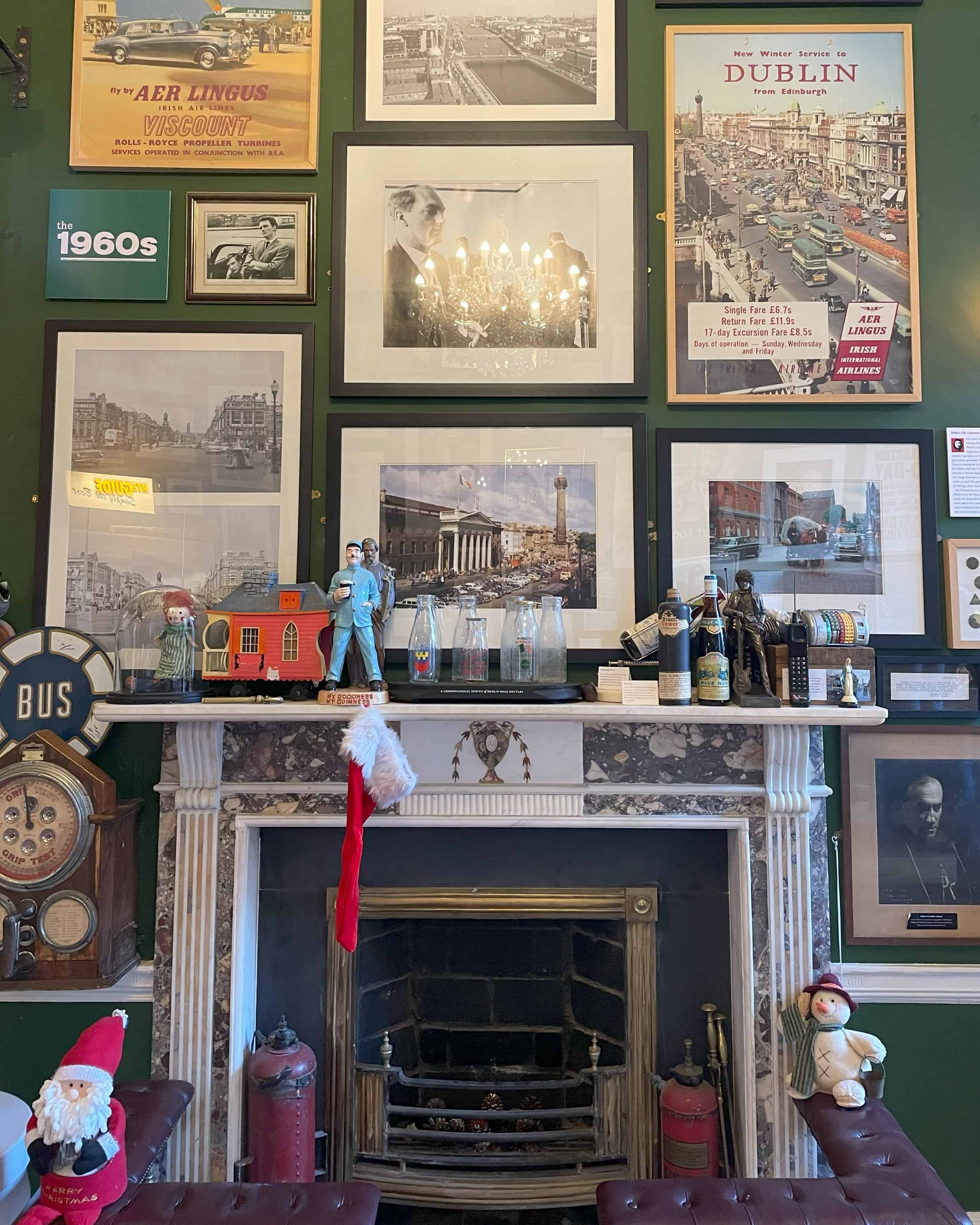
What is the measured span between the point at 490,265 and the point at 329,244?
0.48 m

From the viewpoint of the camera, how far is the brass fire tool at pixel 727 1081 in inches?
84.8

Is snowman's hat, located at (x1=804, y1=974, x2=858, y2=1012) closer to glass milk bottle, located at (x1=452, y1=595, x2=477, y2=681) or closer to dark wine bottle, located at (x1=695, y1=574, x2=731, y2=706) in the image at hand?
dark wine bottle, located at (x1=695, y1=574, x2=731, y2=706)

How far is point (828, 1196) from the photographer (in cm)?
166

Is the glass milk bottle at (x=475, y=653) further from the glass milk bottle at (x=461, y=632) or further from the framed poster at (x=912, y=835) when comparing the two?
the framed poster at (x=912, y=835)

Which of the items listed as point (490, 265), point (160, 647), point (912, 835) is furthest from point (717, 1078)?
point (490, 265)

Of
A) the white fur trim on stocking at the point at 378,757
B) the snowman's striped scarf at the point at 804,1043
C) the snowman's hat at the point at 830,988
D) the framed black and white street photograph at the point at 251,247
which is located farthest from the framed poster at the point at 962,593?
the framed black and white street photograph at the point at 251,247

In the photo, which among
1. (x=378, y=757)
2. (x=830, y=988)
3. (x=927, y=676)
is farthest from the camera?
(x=927, y=676)

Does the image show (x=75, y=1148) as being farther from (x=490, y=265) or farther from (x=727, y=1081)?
(x=490, y=265)

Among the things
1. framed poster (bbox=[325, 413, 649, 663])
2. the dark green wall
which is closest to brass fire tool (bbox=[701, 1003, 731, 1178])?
the dark green wall

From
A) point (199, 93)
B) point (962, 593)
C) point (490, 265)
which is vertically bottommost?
point (962, 593)

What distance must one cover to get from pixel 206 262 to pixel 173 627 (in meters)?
1.10

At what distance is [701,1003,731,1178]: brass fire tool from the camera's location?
7.09ft

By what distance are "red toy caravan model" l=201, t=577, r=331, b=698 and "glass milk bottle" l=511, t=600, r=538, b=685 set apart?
0.50 meters

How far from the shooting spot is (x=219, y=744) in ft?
7.16
